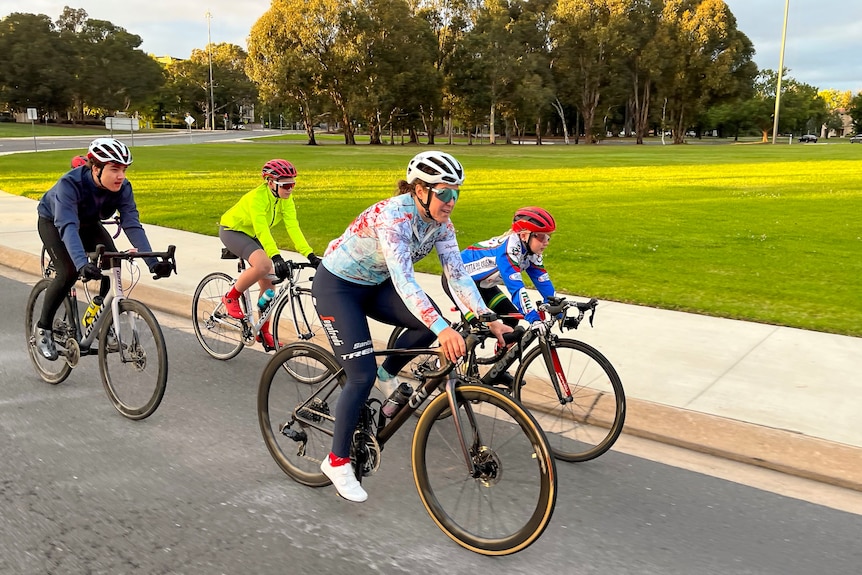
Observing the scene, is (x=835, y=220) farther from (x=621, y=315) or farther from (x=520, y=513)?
(x=520, y=513)

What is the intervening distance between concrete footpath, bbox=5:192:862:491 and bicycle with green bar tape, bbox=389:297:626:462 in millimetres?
476

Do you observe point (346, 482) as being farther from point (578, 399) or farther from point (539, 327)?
point (578, 399)

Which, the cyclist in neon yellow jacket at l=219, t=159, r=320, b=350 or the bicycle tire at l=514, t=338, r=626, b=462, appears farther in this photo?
the cyclist in neon yellow jacket at l=219, t=159, r=320, b=350

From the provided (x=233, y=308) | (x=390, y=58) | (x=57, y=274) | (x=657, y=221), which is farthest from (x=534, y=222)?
(x=390, y=58)

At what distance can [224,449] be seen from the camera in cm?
451

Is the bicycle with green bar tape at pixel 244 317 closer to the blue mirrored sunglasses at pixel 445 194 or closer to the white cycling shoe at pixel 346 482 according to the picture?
the white cycling shoe at pixel 346 482

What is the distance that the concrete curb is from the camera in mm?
4191

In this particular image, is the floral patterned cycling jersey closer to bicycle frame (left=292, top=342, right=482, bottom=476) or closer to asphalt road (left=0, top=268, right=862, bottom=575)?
bicycle frame (left=292, top=342, right=482, bottom=476)

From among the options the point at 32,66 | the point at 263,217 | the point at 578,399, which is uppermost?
the point at 32,66

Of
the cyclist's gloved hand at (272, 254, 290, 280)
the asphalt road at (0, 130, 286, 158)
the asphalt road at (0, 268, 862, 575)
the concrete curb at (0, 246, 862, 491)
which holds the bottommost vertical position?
the asphalt road at (0, 268, 862, 575)

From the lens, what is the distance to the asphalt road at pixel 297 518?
3305 mm

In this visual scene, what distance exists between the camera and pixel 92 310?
5.16 m

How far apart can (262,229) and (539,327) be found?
9.07ft

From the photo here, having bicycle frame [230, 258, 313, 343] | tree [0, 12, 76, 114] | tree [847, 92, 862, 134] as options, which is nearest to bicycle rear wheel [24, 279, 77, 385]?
bicycle frame [230, 258, 313, 343]
